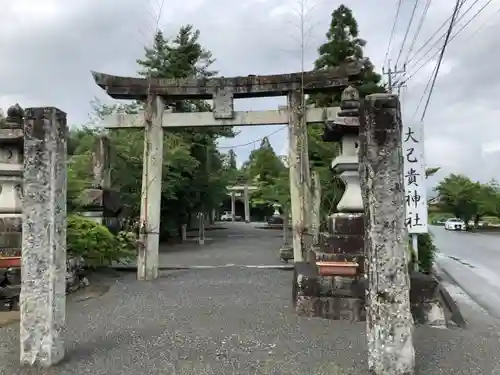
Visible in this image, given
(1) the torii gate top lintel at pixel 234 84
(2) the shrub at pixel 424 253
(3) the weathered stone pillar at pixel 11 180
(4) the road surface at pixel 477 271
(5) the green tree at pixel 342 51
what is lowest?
(4) the road surface at pixel 477 271

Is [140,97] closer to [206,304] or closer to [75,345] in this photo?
[206,304]

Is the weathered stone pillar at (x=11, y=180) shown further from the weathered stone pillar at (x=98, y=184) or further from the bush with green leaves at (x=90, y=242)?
the weathered stone pillar at (x=98, y=184)

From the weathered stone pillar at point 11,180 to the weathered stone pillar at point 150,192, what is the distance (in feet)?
7.72

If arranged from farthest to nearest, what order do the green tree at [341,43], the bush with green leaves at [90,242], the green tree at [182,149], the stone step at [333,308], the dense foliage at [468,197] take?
1. the dense foliage at [468,197]
2. the green tree at [341,43]
3. the green tree at [182,149]
4. the bush with green leaves at [90,242]
5. the stone step at [333,308]

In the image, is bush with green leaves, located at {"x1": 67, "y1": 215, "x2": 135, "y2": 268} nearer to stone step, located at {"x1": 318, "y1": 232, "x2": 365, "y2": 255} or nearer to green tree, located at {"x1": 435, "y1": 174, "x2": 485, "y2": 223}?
stone step, located at {"x1": 318, "y1": 232, "x2": 365, "y2": 255}

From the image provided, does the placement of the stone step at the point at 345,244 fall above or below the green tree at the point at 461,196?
below

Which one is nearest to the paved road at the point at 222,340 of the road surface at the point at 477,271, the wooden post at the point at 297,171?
the wooden post at the point at 297,171

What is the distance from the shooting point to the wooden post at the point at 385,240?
3791 millimetres

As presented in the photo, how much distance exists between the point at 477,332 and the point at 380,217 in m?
3.18

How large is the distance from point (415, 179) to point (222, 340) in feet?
14.5

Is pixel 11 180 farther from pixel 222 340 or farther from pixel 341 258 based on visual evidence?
pixel 341 258

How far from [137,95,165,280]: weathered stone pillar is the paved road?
1377 millimetres

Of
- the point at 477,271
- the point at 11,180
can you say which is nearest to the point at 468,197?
the point at 477,271

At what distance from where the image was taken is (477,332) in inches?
234
